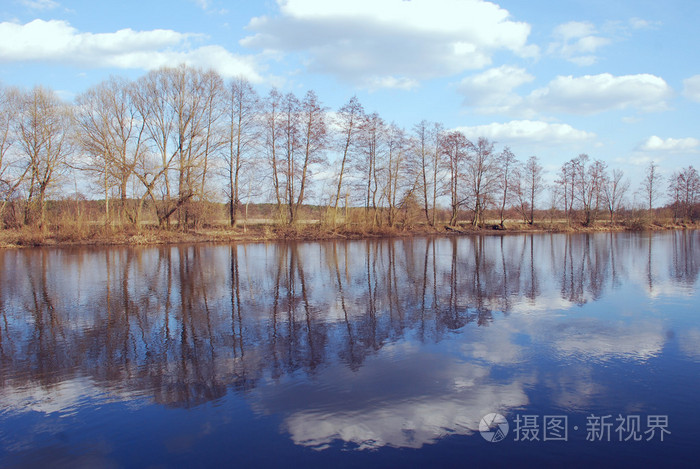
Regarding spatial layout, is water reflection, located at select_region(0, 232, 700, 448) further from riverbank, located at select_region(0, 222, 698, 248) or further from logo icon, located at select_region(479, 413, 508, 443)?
riverbank, located at select_region(0, 222, 698, 248)

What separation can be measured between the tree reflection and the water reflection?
0.13ft

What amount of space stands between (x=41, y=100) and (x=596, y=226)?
2187 inches

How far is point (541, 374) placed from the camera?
5.41 metres

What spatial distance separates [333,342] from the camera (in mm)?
6750

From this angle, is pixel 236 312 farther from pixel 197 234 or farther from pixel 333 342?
pixel 197 234

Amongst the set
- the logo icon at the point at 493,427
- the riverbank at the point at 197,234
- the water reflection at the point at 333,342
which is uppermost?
the riverbank at the point at 197,234

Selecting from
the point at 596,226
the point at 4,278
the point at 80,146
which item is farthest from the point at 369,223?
the point at 596,226

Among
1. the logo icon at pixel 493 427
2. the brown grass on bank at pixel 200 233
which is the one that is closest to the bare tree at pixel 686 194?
the brown grass on bank at pixel 200 233

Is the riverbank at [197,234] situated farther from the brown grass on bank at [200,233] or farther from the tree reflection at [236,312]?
the tree reflection at [236,312]

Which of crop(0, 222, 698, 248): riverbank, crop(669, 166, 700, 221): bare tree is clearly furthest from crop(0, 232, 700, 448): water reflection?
crop(669, 166, 700, 221): bare tree

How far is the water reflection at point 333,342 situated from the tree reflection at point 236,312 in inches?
1.6

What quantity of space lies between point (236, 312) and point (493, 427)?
5957mm

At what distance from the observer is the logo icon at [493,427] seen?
402 cm

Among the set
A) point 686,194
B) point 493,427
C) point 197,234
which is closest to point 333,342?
point 493,427
